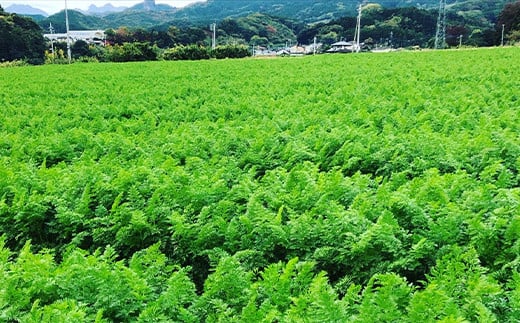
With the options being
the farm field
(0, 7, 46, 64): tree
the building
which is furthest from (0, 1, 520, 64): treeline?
the farm field

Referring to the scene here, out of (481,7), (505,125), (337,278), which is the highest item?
(481,7)

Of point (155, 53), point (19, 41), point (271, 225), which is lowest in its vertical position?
Answer: point (271, 225)

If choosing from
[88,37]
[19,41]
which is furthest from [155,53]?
[88,37]

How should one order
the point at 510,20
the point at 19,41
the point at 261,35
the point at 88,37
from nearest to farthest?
the point at 19,41
the point at 510,20
the point at 88,37
the point at 261,35

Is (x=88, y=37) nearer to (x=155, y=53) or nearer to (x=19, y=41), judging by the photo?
(x=19, y=41)

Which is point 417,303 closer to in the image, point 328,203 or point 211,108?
point 328,203

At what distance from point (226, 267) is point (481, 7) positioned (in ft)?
551

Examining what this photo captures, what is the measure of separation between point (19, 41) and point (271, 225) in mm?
73654

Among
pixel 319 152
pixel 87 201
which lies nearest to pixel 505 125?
pixel 319 152

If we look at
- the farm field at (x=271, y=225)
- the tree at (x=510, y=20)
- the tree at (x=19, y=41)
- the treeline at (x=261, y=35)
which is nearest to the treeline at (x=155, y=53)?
the treeline at (x=261, y=35)

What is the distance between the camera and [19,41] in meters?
68.5

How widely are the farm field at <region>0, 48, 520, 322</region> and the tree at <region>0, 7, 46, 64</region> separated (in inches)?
2589

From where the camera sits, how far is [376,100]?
1240 centimetres

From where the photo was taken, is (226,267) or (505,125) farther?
(505,125)
